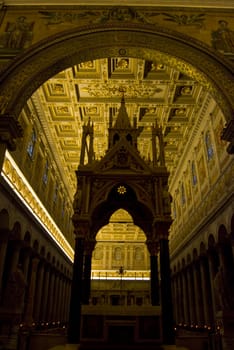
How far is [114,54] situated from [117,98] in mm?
6556

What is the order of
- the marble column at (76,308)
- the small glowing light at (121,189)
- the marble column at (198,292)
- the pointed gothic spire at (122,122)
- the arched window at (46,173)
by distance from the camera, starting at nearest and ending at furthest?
the marble column at (76,308)
the small glowing light at (121,189)
the pointed gothic spire at (122,122)
the marble column at (198,292)
the arched window at (46,173)

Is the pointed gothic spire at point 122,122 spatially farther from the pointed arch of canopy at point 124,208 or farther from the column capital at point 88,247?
the column capital at point 88,247

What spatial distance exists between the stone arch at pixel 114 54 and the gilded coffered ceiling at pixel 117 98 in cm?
435

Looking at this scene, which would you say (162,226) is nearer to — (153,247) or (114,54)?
(153,247)

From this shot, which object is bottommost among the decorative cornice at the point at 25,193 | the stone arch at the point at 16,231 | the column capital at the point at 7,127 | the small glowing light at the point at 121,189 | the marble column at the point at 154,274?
the marble column at the point at 154,274

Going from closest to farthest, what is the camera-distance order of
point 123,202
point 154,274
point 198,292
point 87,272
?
point 87,272 → point 154,274 → point 123,202 → point 198,292

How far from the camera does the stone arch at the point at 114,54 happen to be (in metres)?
9.26

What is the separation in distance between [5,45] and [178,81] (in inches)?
350

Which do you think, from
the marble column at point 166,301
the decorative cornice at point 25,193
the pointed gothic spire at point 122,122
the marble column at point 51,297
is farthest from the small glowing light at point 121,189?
the marble column at point 51,297

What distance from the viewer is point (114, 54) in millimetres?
11055

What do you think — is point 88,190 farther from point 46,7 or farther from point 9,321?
point 46,7

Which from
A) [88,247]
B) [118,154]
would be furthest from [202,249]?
[118,154]

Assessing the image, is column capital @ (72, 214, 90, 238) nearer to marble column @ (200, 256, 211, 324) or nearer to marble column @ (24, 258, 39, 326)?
marble column @ (24, 258, 39, 326)

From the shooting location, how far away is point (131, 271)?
113ft
